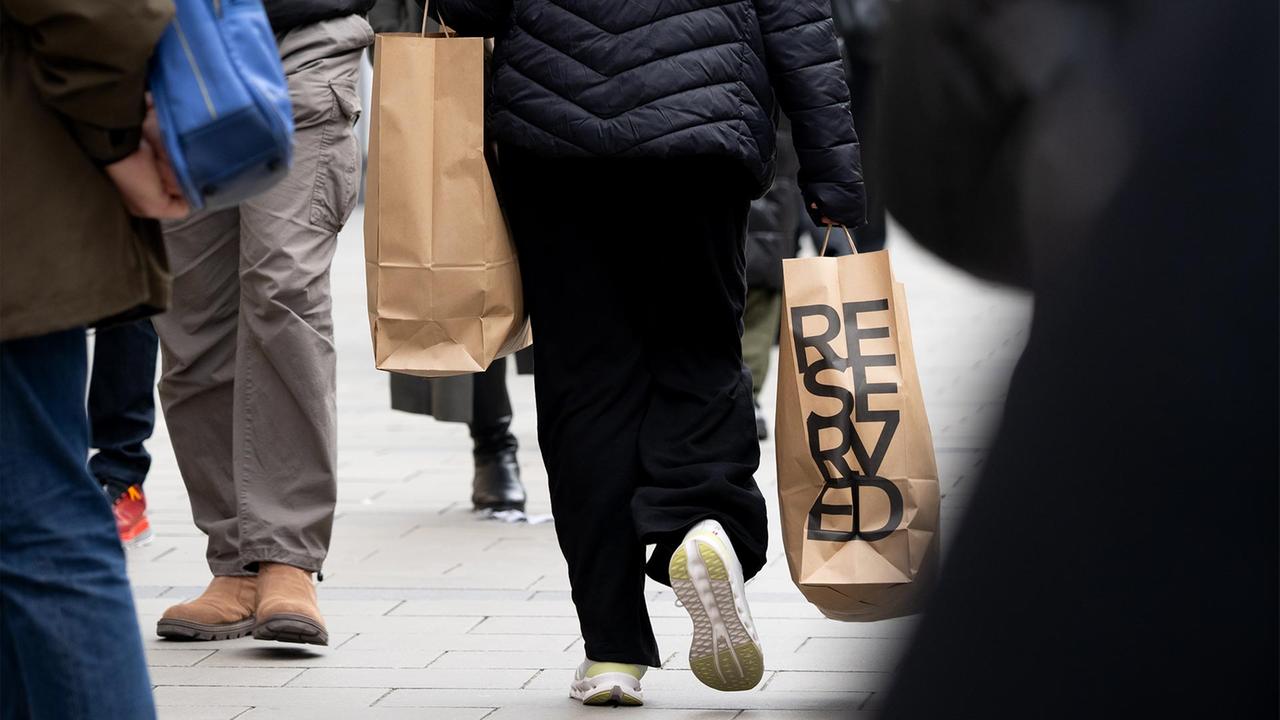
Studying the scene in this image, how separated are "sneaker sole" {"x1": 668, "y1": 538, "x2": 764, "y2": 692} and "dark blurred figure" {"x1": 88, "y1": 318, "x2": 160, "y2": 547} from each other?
243 cm

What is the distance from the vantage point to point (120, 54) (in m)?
2.49

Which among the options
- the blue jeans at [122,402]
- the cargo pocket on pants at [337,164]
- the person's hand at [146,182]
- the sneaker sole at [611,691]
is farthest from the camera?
the blue jeans at [122,402]

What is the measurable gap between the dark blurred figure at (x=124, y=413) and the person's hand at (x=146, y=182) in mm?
3049

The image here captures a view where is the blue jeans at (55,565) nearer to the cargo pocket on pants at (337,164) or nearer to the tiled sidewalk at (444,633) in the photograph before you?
the tiled sidewalk at (444,633)

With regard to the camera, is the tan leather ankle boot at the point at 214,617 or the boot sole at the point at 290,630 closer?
the boot sole at the point at 290,630

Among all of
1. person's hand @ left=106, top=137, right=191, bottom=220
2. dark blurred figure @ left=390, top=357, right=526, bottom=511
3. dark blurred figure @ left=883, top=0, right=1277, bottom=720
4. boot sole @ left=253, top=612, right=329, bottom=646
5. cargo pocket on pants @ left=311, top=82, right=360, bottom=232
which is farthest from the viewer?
dark blurred figure @ left=390, top=357, right=526, bottom=511

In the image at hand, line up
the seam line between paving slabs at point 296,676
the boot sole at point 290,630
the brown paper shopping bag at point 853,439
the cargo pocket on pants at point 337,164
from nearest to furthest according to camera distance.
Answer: the brown paper shopping bag at point 853,439 → the seam line between paving slabs at point 296,676 → the boot sole at point 290,630 → the cargo pocket on pants at point 337,164

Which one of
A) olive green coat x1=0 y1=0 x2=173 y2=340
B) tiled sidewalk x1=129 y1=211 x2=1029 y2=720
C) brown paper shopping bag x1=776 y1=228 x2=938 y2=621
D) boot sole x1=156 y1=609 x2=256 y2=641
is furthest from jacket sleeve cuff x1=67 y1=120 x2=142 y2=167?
boot sole x1=156 y1=609 x2=256 y2=641

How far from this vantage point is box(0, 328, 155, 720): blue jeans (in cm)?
259

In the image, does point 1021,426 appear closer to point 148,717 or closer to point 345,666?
point 148,717

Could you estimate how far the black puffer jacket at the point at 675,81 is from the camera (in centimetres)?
367

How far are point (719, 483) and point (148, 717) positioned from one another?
1.41m

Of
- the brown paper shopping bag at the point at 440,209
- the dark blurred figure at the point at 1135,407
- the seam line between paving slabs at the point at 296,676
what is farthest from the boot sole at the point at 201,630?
the dark blurred figure at the point at 1135,407

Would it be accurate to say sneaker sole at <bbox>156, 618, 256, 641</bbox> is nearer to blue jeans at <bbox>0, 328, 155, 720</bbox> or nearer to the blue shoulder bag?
blue jeans at <bbox>0, 328, 155, 720</bbox>
